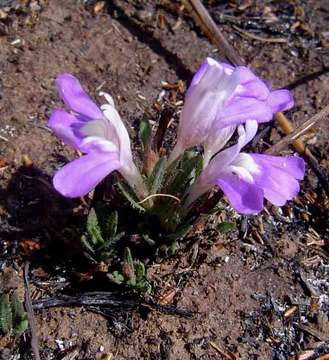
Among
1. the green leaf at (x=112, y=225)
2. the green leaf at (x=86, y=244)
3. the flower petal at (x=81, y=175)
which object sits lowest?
the green leaf at (x=86, y=244)

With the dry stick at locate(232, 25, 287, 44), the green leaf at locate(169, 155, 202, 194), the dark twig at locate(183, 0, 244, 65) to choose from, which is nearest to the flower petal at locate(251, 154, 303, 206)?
the green leaf at locate(169, 155, 202, 194)

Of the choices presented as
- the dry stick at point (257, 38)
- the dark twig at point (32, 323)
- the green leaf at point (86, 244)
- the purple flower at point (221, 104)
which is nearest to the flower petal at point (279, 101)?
the purple flower at point (221, 104)

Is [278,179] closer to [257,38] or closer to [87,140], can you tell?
[87,140]

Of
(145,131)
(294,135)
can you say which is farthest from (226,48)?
(145,131)

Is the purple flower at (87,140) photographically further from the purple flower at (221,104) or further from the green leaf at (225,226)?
the green leaf at (225,226)

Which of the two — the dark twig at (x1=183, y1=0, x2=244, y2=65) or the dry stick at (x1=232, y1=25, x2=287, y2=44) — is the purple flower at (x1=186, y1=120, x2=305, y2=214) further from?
the dry stick at (x1=232, y1=25, x2=287, y2=44)
